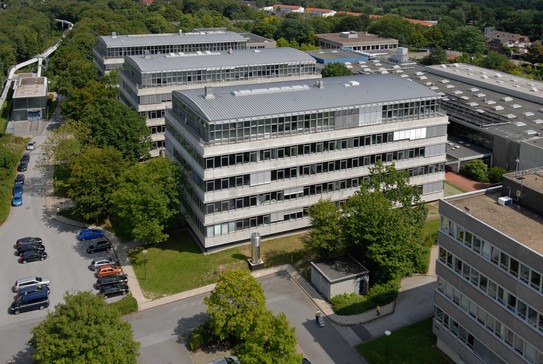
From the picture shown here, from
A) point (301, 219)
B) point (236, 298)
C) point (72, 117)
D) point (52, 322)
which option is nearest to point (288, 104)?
point (301, 219)

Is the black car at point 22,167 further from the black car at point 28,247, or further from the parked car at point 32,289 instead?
the parked car at point 32,289

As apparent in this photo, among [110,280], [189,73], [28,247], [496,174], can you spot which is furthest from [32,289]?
[496,174]

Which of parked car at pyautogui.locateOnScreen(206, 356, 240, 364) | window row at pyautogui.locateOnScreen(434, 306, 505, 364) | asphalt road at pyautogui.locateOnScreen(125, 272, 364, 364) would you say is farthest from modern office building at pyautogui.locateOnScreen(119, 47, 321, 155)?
window row at pyautogui.locateOnScreen(434, 306, 505, 364)

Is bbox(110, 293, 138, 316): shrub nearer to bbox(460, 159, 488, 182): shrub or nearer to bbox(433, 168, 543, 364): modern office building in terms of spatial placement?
→ bbox(433, 168, 543, 364): modern office building

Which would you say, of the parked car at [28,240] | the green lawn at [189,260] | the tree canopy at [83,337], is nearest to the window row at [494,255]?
the green lawn at [189,260]

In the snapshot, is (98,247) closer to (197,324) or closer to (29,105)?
(197,324)

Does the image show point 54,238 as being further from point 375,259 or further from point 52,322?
point 375,259
